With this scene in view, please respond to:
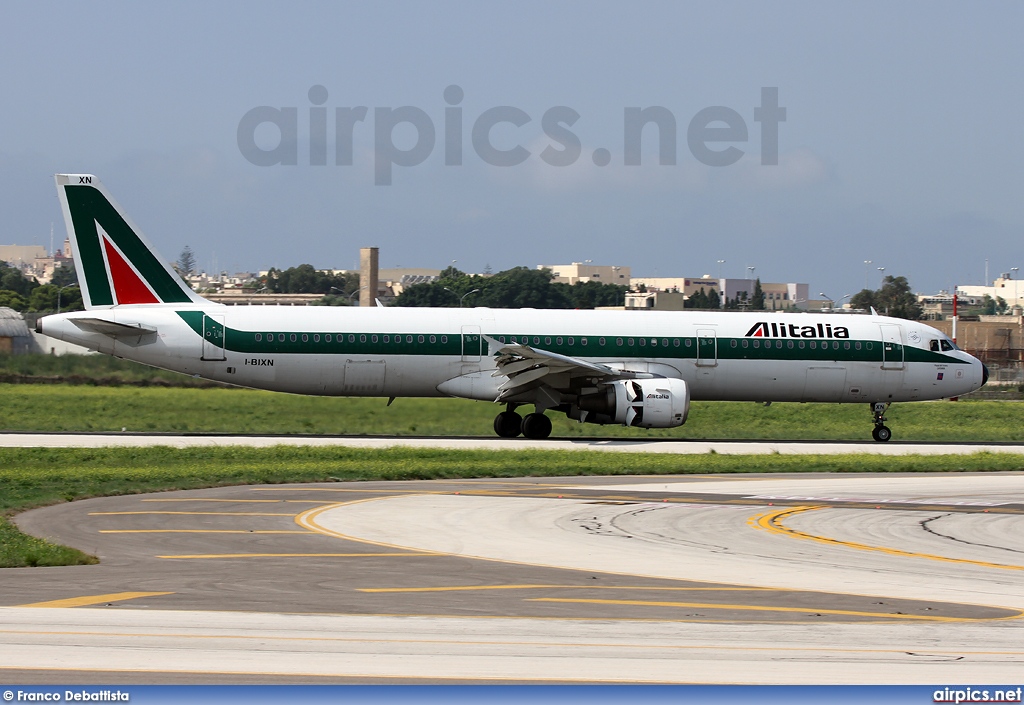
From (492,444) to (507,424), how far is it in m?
3.14

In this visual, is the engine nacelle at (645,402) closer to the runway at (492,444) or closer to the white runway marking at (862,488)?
the runway at (492,444)

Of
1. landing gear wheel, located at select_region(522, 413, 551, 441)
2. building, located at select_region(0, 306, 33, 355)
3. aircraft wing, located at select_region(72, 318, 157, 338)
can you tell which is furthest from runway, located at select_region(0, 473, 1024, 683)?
building, located at select_region(0, 306, 33, 355)

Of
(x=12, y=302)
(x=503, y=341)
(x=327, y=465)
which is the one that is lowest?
(x=327, y=465)

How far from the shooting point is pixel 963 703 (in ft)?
25.9

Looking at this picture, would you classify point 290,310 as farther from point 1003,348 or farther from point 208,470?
point 1003,348

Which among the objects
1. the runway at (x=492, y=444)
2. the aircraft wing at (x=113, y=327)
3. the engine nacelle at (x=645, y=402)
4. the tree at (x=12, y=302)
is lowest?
the runway at (x=492, y=444)

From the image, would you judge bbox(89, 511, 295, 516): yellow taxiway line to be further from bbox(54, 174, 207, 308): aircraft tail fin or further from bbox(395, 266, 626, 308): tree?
bbox(395, 266, 626, 308): tree

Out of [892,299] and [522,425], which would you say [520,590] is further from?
[892,299]

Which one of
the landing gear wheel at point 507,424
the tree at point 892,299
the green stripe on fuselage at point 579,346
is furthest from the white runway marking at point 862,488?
the tree at point 892,299

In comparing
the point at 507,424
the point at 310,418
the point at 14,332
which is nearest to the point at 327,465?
the point at 507,424

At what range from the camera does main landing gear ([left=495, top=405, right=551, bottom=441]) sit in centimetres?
3675

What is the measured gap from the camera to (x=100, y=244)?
35.6 metres

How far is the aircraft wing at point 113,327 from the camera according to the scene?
3462 cm

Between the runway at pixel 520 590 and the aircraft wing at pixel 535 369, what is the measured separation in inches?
467
